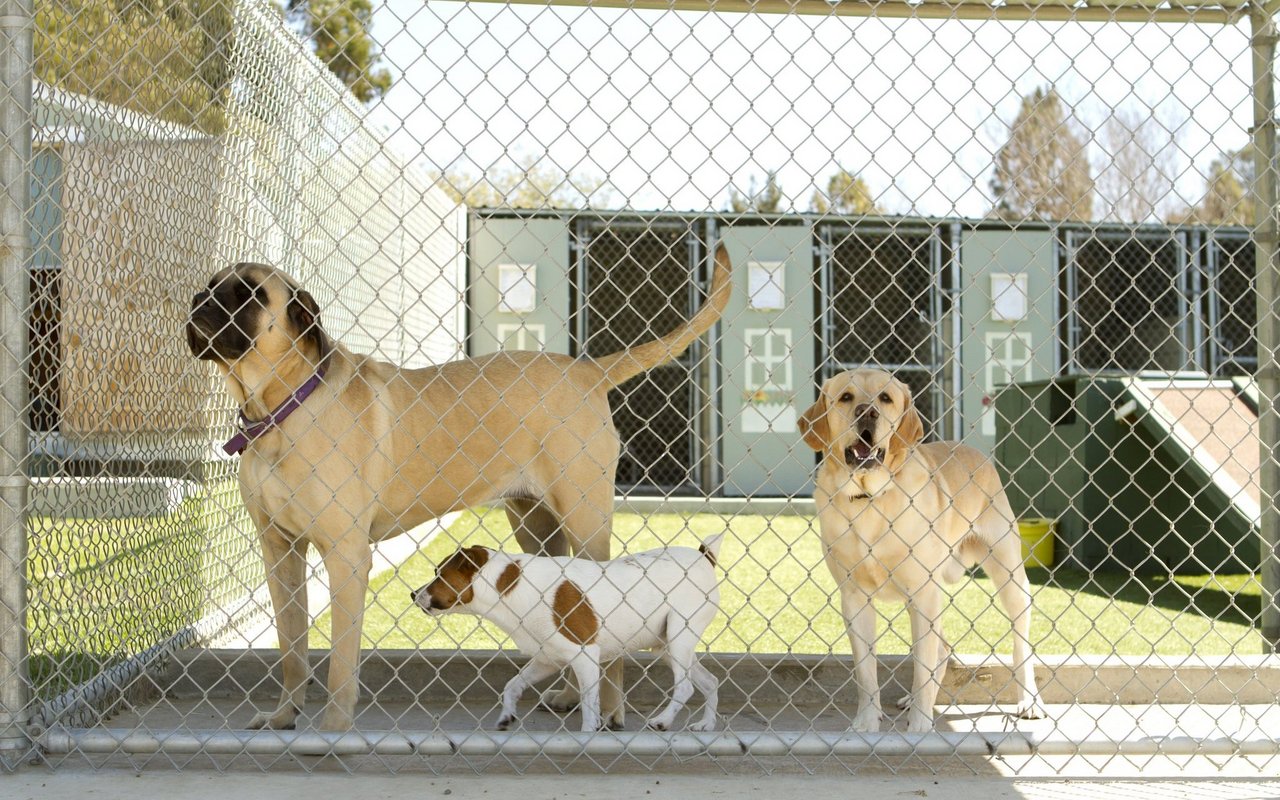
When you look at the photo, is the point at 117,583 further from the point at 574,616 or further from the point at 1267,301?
the point at 1267,301

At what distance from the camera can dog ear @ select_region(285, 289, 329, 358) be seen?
3.62 meters

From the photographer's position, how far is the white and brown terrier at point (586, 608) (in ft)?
12.0

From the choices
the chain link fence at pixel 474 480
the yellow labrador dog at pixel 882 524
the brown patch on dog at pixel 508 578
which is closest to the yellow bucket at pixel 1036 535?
the chain link fence at pixel 474 480

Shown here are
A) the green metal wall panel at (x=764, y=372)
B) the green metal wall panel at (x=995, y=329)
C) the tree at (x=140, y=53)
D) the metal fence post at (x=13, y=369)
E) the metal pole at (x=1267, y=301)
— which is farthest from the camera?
the green metal wall panel at (x=995, y=329)

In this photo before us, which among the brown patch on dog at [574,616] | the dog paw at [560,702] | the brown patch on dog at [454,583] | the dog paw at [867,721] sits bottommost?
the dog paw at [560,702]

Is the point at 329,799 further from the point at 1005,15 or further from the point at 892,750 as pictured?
the point at 1005,15

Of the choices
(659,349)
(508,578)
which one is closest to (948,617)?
(659,349)

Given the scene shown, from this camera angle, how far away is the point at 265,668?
4301 mm

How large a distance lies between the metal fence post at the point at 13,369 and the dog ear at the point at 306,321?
0.79 meters

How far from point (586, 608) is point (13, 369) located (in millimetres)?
1802

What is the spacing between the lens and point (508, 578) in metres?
3.68

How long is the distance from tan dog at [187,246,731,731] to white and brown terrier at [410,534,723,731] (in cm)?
25

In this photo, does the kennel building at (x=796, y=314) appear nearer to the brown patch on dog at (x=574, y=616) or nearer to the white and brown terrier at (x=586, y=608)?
the white and brown terrier at (x=586, y=608)

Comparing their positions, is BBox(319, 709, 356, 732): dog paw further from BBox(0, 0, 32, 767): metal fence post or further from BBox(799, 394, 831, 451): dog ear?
BBox(799, 394, 831, 451): dog ear
